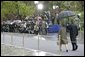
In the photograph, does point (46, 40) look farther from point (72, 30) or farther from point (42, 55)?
point (42, 55)

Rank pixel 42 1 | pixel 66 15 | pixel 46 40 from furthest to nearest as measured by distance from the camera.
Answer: pixel 46 40, pixel 66 15, pixel 42 1

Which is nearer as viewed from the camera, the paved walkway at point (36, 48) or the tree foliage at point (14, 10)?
the paved walkway at point (36, 48)

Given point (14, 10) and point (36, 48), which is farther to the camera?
point (36, 48)

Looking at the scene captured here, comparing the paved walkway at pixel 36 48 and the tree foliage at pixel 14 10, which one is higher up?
the tree foliage at pixel 14 10

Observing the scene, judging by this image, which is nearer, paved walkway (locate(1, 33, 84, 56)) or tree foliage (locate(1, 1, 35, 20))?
paved walkway (locate(1, 33, 84, 56))

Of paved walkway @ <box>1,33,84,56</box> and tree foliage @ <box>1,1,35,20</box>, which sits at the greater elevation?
tree foliage @ <box>1,1,35,20</box>

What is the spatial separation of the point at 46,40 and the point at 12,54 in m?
4.89

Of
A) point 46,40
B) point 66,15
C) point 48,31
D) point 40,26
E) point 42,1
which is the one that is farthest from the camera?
point 48,31

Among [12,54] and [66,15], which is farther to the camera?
[66,15]

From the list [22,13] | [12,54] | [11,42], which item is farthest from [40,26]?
[12,54]

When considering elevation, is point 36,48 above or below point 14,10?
below

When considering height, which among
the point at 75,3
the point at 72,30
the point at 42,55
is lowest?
the point at 42,55

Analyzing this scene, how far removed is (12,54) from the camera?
13.2 metres

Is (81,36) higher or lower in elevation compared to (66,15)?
lower
